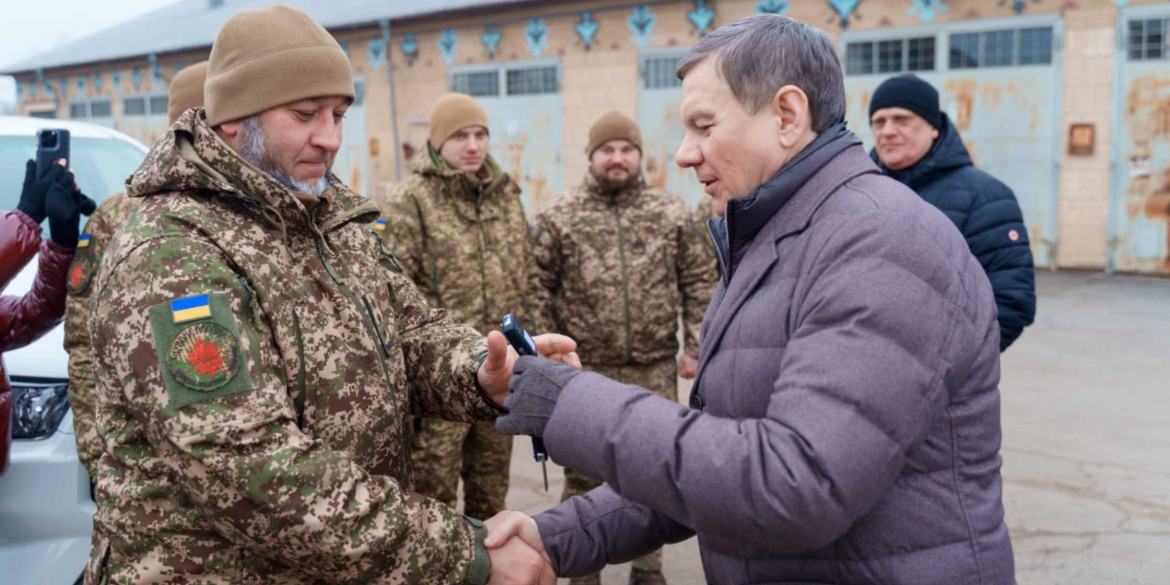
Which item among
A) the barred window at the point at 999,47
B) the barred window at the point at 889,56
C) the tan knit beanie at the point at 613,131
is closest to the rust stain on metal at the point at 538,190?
the barred window at the point at 889,56

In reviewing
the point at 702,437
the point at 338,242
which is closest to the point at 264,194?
the point at 338,242

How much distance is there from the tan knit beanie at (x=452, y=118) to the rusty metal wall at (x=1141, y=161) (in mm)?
8899

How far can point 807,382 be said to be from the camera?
142 cm

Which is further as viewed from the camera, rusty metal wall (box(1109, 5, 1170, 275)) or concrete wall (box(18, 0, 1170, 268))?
concrete wall (box(18, 0, 1170, 268))

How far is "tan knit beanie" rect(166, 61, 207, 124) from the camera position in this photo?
3666mm

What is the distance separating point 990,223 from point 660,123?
10008 millimetres

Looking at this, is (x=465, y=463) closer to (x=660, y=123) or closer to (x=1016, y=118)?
(x=1016, y=118)

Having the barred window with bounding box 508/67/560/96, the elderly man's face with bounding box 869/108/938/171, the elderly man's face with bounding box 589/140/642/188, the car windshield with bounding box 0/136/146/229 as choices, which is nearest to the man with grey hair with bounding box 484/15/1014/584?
the elderly man's face with bounding box 869/108/938/171

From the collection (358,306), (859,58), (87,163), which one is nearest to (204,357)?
(358,306)

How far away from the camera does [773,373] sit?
158 cm

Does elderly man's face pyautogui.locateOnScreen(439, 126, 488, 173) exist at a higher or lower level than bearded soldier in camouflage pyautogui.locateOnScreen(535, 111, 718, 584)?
higher

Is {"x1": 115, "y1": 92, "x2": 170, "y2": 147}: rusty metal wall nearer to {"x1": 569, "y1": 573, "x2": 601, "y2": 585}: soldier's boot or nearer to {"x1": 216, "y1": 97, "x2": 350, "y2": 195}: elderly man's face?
{"x1": 569, "y1": 573, "x2": 601, "y2": 585}: soldier's boot

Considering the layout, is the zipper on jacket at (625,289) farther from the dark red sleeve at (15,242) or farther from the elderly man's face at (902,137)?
the dark red sleeve at (15,242)

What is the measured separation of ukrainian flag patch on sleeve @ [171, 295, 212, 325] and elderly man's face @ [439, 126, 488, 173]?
2.84 metres
